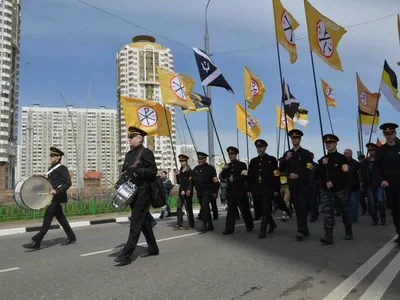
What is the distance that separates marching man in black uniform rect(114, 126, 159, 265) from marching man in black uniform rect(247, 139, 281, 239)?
285cm

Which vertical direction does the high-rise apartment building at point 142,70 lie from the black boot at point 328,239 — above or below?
above

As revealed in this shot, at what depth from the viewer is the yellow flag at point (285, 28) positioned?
11.2m

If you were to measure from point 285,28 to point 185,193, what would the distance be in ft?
17.7

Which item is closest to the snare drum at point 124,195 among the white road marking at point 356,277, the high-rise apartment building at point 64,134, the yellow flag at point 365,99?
the white road marking at point 356,277

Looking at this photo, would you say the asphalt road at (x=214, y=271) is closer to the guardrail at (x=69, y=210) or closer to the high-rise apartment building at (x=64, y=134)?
the guardrail at (x=69, y=210)

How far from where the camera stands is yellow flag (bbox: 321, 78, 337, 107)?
19.8 meters

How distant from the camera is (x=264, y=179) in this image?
8.36 metres

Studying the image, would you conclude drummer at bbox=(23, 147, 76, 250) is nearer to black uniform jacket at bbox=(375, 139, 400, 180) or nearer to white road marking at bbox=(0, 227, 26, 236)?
white road marking at bbox=(0, 227, 26, 236)

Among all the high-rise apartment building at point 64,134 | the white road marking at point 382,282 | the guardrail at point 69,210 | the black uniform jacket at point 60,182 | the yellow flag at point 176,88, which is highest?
the high-rise apartment building at point 64,134

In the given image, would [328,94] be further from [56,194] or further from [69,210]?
[56,194]

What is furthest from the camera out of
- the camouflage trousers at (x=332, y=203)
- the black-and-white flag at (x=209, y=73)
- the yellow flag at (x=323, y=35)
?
the black-and-white flag at (x=209, y=73)

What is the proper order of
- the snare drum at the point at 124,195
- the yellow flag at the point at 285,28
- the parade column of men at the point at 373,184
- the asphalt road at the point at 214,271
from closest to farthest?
the asphalt road at the point at 214,271
the snare drum at the point at 124,195
the parade column of men at the point at 373,184
the yellow flag at the point at 285,28

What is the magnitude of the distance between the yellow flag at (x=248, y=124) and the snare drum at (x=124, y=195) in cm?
1254

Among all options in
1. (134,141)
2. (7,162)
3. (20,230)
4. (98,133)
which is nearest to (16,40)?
(7,162)
